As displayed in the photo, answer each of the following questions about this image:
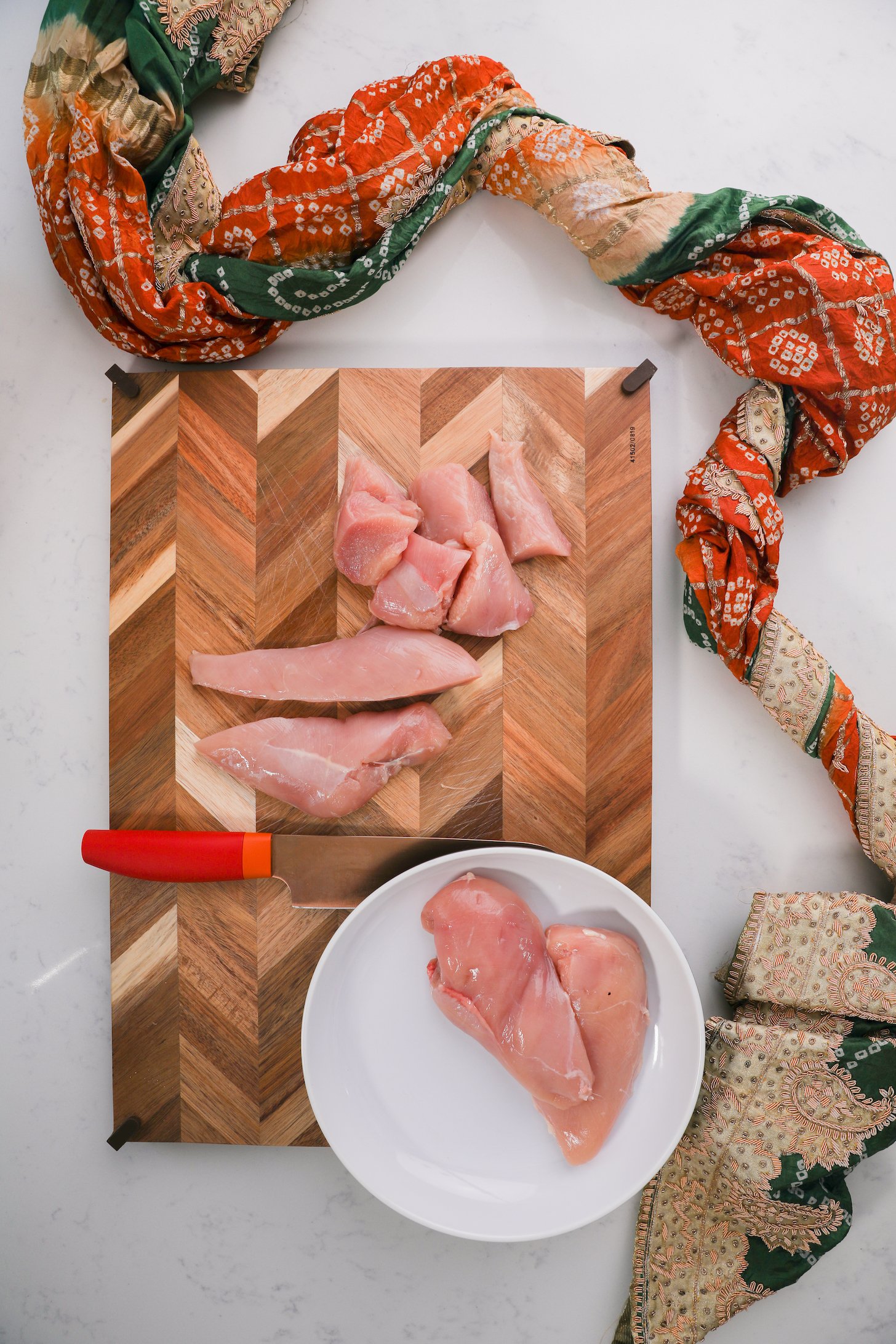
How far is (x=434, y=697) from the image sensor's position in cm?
111

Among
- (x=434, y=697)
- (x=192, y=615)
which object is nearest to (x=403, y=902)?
(x=434, y=697)

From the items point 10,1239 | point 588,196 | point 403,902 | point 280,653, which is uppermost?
point 588,196

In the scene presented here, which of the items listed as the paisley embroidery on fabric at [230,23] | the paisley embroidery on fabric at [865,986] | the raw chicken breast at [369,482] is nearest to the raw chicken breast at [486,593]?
the raw chicken breast at [369,482]

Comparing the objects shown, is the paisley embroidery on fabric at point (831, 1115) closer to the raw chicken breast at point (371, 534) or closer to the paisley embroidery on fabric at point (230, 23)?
the raw chicken breast at point (371, 534)

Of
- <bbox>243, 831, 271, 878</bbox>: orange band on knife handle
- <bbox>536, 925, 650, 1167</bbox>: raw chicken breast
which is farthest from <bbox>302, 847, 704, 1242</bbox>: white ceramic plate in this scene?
<bbox>243, 831, 271, 878</bbox>: orange band on knife handle

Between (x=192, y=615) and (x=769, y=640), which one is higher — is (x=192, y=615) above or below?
above

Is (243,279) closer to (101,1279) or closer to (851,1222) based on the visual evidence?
(101,1279)

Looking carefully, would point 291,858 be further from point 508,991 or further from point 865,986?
point 865,986

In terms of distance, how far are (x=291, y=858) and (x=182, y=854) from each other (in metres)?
0.14

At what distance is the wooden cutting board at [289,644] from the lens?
111cm

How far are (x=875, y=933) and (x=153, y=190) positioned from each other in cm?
146

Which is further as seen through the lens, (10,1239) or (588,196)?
(10,1239)

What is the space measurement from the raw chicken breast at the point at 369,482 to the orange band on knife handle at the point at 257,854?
1.55 ft

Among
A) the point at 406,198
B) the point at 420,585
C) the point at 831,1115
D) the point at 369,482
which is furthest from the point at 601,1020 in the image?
the point at 406,198
